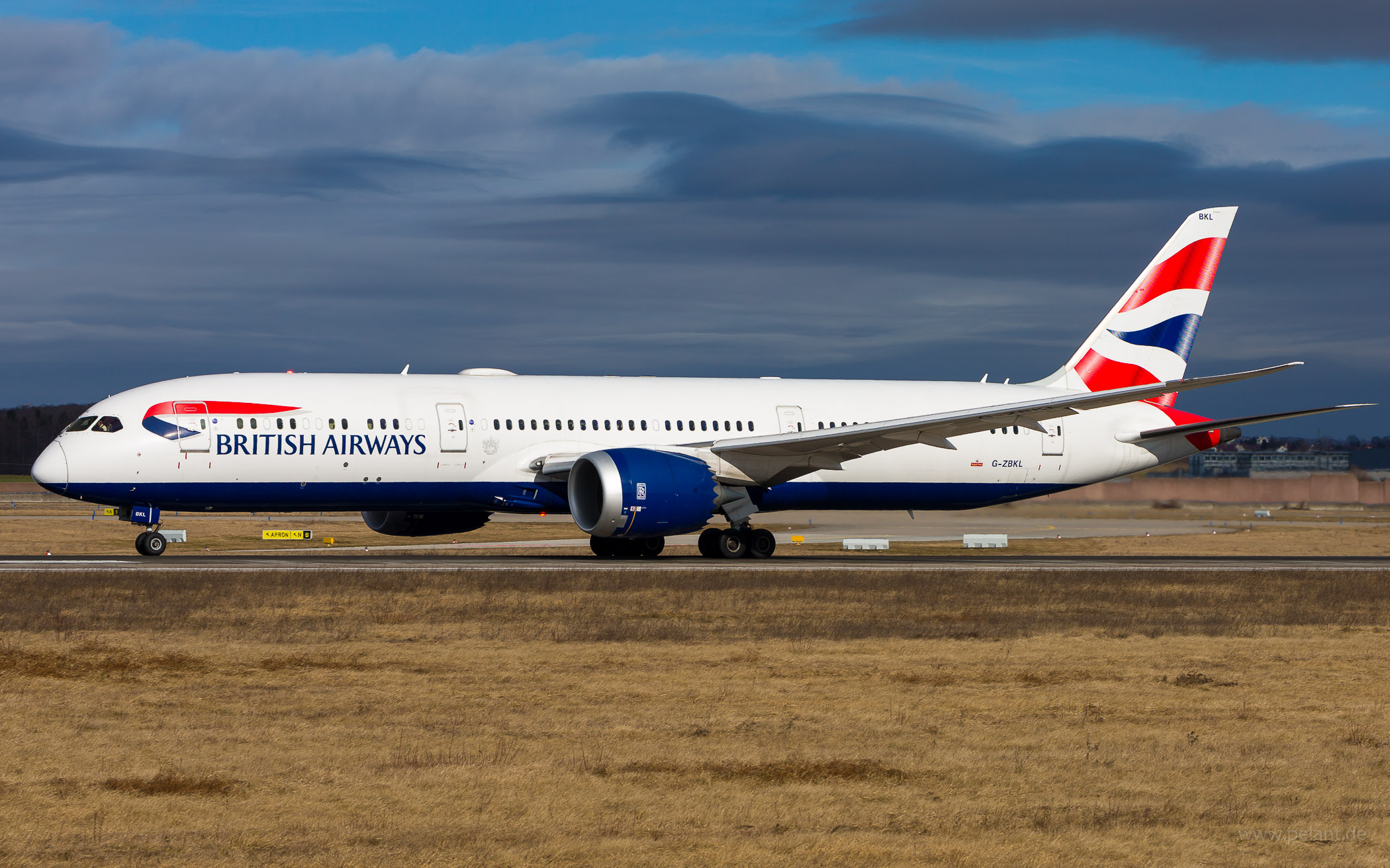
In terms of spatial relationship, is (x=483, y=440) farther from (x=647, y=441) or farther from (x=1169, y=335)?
(x=1169, y=335)

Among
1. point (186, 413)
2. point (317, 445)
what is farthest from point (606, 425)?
point (186, 413)

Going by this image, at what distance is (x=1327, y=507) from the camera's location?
85062 mm

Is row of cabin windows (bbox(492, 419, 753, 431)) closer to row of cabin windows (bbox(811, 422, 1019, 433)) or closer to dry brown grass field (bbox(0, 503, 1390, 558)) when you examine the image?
row of cabin windows (bbox(811, 422, 1019, 433))

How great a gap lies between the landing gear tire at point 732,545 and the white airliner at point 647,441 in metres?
0.08

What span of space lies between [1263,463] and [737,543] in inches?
2957

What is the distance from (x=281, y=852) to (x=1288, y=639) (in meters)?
14.1

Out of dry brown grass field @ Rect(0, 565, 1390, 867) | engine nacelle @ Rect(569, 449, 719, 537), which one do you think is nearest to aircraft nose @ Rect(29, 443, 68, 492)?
dry brown grass field @ Rect(0, 565, 1390, 867)

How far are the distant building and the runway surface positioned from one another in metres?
58.2

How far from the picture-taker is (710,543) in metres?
31.5

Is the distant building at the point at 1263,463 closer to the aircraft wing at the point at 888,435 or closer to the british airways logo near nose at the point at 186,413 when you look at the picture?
the aircraft wing at the point at 888,435

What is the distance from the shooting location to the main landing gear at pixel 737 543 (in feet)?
103

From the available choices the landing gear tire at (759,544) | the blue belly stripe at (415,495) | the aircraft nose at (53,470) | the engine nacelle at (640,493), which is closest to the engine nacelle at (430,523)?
the blue belly stripe at (415,495)

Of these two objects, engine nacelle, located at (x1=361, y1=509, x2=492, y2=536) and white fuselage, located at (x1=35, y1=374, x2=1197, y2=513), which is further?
engine nacelle, located at (x1=361, y1=509, x2=492, y2=536)

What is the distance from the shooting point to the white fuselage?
91.6 feet
